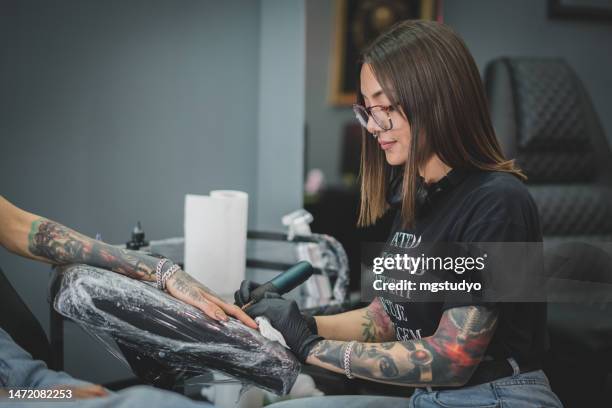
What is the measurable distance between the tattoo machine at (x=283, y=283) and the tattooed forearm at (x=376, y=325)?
206 millimetres

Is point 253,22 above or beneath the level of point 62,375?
above

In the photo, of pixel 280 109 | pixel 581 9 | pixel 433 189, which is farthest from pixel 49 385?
pixel 581 9

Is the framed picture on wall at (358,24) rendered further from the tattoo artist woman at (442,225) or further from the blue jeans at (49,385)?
the blue jeans at (49,385)

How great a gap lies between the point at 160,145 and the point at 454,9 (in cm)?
150

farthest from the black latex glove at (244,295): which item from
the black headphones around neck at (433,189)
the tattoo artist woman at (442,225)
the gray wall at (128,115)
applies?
the gray wall at (128,115)

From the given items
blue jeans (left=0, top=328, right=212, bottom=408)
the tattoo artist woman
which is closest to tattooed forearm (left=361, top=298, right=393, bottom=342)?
the tattoo artist woman

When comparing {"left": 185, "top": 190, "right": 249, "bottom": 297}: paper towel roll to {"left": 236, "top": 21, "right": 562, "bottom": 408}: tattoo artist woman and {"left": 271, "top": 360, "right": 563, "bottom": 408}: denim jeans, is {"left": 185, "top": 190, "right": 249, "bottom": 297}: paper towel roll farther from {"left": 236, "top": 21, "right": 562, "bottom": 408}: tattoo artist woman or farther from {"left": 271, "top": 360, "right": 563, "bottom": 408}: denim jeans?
{"left": 271, "top": 360, "right": 563, "bottom": 408}: denim jeans

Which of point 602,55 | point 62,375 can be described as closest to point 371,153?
point 62,375

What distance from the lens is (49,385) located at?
36.9 inches

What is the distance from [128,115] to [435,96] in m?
1.19

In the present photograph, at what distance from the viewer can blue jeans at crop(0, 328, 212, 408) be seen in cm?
79

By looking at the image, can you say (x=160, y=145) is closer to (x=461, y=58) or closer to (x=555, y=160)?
(x=461, y=58)

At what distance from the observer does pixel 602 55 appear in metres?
2.85

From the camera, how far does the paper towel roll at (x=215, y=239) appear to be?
152 centimetres
